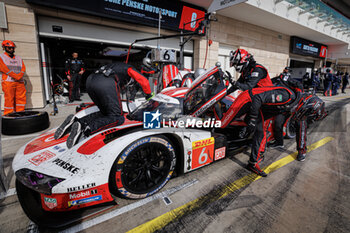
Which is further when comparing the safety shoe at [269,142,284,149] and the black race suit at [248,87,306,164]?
the safety shoe at [269,142,284,149]

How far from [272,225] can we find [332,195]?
1.05m

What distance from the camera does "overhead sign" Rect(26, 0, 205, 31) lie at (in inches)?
250

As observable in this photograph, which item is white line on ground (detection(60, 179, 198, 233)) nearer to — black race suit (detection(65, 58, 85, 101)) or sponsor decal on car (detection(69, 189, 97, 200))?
sponsor decal on car (detection(69, 189, 97, 200))

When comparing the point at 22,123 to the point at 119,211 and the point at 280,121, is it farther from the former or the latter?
the point at 280,121

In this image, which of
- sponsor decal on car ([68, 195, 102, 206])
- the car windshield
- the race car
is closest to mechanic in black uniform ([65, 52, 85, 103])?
the race car

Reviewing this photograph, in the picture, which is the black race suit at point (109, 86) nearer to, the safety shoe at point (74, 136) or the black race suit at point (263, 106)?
the safety shoe at point (74, 136)

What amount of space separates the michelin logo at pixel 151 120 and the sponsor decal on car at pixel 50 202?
3.36 feet

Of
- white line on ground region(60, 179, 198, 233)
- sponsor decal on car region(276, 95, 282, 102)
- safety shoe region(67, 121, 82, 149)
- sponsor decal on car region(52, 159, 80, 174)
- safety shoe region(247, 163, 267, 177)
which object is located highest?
sponsor decal on car region(276, 95, 282, 102)

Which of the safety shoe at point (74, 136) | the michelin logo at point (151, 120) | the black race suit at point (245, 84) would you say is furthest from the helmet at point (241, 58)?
the safety shoe at point (74, 136)

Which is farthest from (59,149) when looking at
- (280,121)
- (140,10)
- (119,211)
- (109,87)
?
(140,10)

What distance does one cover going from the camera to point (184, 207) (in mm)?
1822

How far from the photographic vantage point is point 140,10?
7.62 m

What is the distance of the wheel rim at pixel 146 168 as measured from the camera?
1.81m

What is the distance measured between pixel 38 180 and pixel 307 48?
22174 mm
